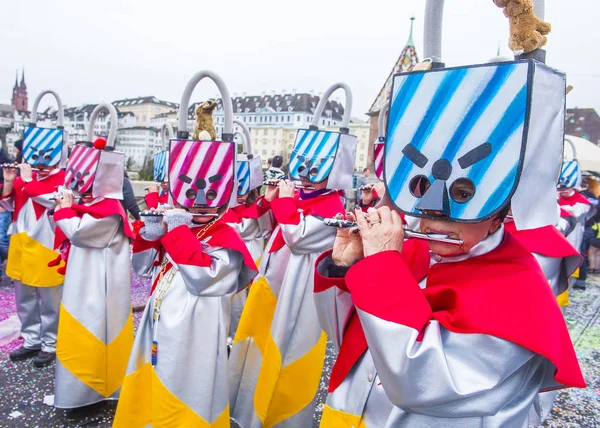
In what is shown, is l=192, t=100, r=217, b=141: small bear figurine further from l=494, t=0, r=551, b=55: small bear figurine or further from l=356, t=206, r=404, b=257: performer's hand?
l=494, t=0, r=551, b=55: small bear figurine

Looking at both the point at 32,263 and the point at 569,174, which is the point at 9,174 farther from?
the point at 569,174

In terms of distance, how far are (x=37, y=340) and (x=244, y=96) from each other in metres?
56.8

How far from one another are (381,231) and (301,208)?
7.89 ft

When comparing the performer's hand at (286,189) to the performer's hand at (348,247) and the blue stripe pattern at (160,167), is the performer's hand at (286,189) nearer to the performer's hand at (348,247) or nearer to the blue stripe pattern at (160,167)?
the performer's hand at (348,247)

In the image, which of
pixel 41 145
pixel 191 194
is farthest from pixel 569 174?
pixel 41 145

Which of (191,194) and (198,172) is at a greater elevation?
(198,172)

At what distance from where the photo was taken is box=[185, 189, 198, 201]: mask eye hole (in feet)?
9.45

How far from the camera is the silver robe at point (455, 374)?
126 cm

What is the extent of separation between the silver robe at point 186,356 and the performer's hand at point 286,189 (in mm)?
940

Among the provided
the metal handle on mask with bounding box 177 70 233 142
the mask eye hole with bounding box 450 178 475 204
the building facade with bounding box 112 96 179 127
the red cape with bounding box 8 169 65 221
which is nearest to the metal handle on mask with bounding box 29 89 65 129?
the red cape with bounding box 8 169 65 221

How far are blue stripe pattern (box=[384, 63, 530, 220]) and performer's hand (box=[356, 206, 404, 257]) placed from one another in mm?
64

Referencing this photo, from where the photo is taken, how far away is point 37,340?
14.9ft

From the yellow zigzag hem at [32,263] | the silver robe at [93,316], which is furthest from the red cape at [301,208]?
the yellow zigzag hem at [32,263]

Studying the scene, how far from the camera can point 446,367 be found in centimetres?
127
